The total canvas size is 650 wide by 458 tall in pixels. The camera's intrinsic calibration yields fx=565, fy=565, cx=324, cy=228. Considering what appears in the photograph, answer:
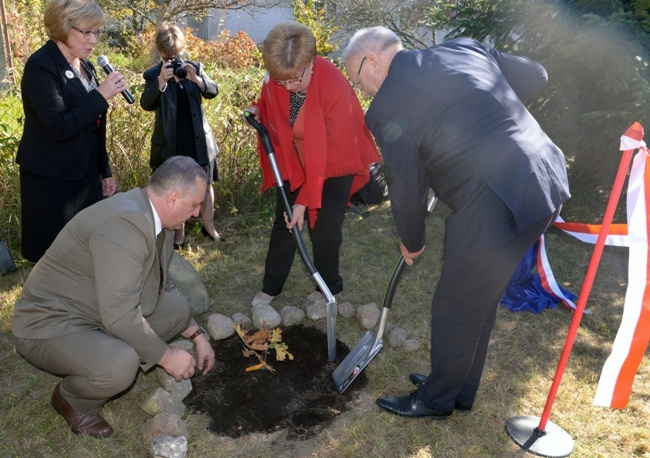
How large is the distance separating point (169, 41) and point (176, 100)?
15.8 inches

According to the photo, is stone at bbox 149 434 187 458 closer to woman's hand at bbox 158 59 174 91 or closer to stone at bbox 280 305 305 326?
stone at bbox 280 305 305 326

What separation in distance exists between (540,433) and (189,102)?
3.10 m

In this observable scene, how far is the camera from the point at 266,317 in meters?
3.56

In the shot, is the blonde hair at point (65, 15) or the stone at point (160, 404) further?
the blonde hair at point (65, 15)

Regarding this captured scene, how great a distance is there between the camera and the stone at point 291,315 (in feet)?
11.9

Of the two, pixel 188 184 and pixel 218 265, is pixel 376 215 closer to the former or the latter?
pixel 218 265

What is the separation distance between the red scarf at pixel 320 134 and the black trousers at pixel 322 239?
0.29 ft

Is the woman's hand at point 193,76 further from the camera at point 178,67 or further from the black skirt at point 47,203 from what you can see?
the black skirt at point 47,203

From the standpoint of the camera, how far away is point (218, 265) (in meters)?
4.41

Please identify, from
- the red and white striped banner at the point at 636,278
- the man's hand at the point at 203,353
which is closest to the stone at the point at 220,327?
the man's hand at the point at 203,353

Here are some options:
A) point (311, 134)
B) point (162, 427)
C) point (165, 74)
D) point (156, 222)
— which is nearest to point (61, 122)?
point (165, 74)

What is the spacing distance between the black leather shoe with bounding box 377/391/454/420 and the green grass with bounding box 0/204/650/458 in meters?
0.04

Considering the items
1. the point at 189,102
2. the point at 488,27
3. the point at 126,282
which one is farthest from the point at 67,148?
the point at 488,27

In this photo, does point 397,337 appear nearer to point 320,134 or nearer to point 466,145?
point 320,134
